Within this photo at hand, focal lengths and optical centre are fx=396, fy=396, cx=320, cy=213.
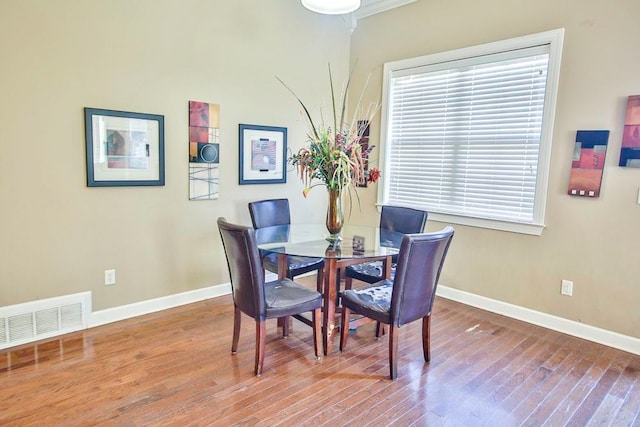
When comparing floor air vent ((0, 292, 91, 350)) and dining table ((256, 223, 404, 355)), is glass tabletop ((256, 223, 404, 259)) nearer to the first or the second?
dining table ((256, 223, 404, 355))

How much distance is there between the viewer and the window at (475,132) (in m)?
3.29

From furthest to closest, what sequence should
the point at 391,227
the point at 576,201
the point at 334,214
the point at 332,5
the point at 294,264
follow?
the point at 391,227 < the point at 294,264 < the point at 576,201 < the point at 334,214 < the point at 332,5

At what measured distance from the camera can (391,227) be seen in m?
3.67

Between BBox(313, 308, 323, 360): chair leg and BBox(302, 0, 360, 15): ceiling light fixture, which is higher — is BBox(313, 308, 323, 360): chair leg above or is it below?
below

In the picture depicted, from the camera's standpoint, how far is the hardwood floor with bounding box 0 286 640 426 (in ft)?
6.87

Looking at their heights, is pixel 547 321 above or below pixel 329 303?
below

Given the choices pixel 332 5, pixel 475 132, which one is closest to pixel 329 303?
pixel 332 5

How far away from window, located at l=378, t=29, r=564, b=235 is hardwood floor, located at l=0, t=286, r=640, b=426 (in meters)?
1.17

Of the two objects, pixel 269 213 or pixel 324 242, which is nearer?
pixel 324 242

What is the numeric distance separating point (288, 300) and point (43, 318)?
72.3 inches

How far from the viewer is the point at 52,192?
284 centimetres

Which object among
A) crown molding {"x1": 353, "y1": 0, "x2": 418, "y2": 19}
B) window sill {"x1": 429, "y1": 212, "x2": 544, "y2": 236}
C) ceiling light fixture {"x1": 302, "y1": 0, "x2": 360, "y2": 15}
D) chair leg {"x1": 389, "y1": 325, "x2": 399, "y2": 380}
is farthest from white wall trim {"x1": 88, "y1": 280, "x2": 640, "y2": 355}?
crown molding {"x1": 353, "y1": 0, "x2": 418, "y2": 19}

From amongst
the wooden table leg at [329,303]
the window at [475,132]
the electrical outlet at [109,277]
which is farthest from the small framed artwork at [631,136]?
the electrical outlet at [109,277]

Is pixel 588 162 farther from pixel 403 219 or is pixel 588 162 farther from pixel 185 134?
pixel 185 134
